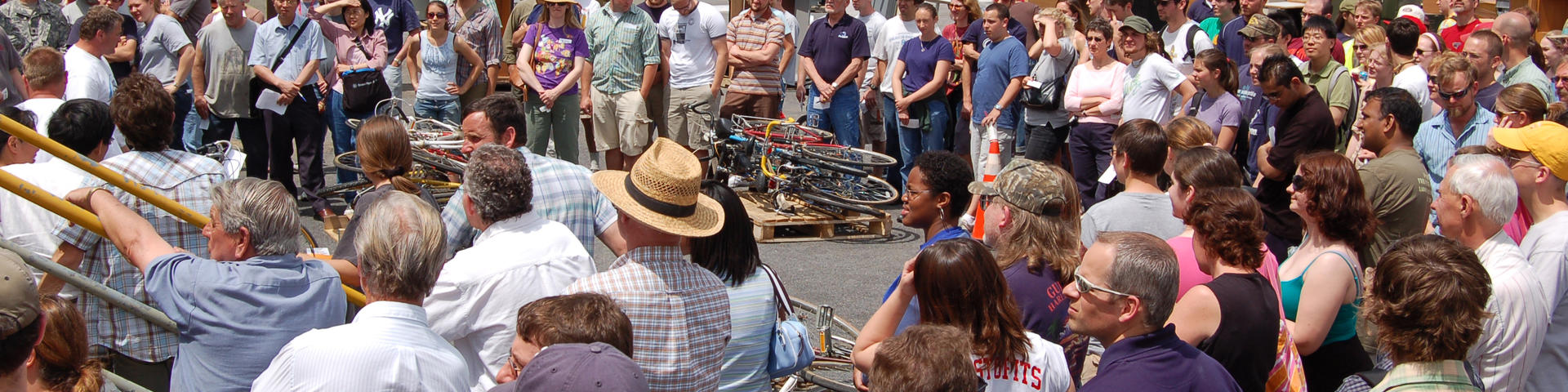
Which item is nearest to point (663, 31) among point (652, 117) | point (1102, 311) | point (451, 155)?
point (652, 117)

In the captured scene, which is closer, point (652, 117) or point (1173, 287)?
point (1173, 287)

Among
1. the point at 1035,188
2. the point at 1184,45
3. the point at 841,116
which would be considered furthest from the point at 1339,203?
the point at 841,116

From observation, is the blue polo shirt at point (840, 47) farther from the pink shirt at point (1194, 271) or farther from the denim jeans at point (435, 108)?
the pink shirt at point (1194, 271)

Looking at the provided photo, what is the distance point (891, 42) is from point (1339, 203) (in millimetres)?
6042

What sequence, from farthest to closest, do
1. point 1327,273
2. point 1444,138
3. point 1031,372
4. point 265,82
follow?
point 265,82
point 1444,138
point 1327,273
point 1031,372

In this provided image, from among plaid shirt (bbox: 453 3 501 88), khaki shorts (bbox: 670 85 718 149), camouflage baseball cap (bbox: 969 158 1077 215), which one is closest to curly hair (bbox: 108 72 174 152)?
camouflage baseball cap (bbox: 969 158 1077 215)

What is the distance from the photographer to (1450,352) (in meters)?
2.92

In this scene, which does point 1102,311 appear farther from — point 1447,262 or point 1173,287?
point 1447,262

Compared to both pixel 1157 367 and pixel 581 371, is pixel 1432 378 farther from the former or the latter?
pixel 581 371

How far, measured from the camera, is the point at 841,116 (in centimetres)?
938

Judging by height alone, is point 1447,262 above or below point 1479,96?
above

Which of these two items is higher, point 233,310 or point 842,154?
point 233,310

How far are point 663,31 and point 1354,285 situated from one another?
6452 millimetres

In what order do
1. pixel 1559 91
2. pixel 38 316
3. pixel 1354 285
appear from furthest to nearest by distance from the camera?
1. pixel 1559 91
2. pixel 1354 285
3. pixel 38 316
